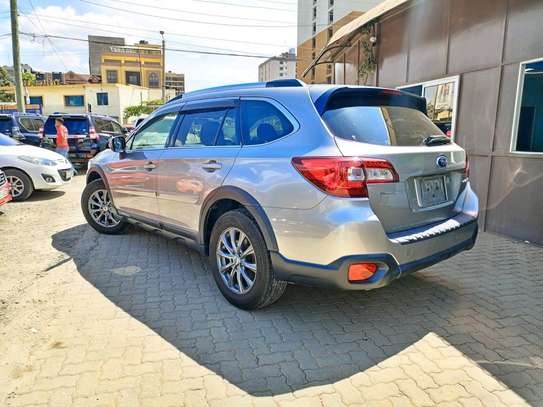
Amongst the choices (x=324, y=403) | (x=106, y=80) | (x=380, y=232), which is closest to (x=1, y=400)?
(x=324, y=403)

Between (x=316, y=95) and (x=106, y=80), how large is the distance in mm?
79331

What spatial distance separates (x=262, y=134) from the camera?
320 cm

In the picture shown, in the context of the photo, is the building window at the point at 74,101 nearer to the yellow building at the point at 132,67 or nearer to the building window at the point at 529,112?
the yellow building at the point at 132,67

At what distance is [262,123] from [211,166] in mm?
621

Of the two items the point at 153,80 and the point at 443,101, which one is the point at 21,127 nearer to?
the point at 443,101

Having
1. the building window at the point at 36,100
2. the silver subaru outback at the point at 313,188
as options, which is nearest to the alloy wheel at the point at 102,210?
the silver subaru outback at the point at 313,188

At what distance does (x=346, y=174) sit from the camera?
2.60 m

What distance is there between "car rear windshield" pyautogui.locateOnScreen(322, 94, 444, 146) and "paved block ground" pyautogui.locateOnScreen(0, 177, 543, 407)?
1.48 m

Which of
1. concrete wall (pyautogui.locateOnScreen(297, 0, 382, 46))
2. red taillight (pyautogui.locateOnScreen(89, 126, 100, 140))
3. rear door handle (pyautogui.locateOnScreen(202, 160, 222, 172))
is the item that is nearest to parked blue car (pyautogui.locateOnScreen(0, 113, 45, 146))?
red taillight (pyautogui.locateOnScreen(89, 126, 100, 140))

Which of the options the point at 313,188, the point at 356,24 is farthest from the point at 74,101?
the point at 313,188

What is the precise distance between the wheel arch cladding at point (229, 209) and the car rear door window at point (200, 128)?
566 mm

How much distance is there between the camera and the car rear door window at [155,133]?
14.4ft

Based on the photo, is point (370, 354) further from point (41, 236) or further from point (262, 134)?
point (41, 236)

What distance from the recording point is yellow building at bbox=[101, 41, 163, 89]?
74.1m
